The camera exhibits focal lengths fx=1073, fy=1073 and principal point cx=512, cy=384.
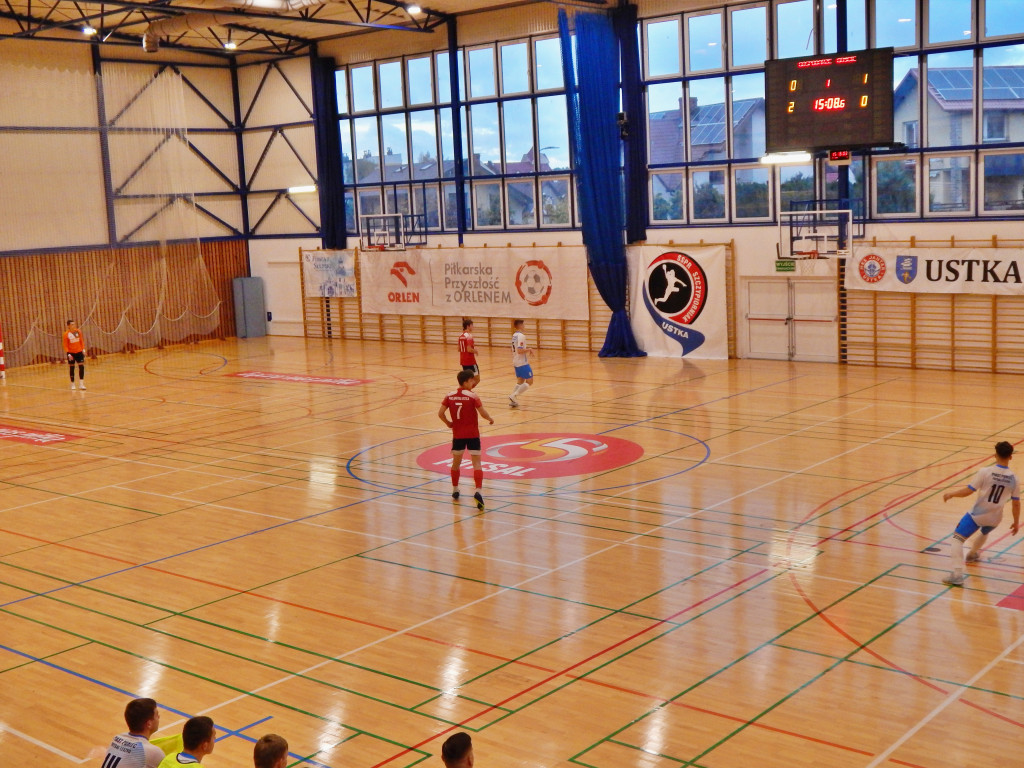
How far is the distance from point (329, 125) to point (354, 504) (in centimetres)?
2505

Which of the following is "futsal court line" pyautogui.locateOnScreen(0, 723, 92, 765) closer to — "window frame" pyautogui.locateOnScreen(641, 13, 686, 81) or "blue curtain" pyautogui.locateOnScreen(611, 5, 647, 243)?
"blue curtain" pyautogui.locateOnScreen(611, 5, 647, 243)

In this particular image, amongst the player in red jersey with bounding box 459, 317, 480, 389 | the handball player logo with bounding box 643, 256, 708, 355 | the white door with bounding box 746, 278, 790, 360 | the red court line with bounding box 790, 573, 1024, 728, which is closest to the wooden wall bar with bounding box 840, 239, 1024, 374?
the white door with bounding box 746, 278, 790, 360

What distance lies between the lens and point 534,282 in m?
32.8

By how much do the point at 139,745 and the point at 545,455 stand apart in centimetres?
1226

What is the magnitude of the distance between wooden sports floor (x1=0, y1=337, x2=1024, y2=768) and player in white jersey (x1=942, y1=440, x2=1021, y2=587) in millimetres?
332

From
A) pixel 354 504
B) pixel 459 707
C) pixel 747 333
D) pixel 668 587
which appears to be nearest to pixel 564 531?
pixel 668 587

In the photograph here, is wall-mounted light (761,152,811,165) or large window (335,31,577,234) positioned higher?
large window (335,31,577,234)

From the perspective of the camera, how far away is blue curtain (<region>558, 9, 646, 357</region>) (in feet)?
97.5

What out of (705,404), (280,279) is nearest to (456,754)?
(705,404)

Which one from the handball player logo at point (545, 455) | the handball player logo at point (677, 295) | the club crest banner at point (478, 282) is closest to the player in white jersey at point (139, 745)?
the handball player logo at point (545, 455)

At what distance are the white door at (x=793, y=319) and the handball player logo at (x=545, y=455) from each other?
10783 mm

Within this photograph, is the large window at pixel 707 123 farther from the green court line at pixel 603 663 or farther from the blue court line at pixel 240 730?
the blue court line at pixel 240 730

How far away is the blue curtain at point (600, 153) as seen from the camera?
29.7 meters

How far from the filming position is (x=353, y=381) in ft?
90.4
